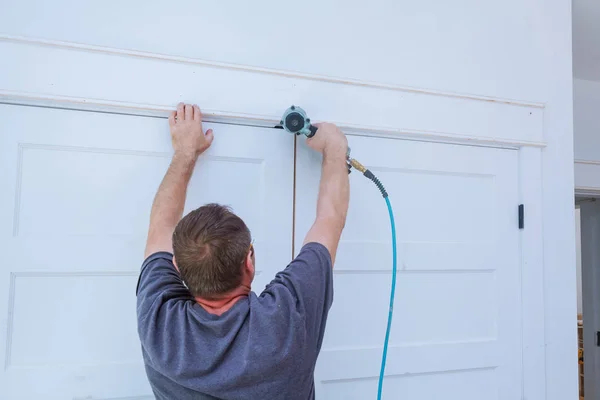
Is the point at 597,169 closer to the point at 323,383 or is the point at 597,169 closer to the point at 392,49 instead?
the point at 392,49

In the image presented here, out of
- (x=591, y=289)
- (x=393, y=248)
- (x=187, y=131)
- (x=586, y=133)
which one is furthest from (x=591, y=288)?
(x=187, y=131)

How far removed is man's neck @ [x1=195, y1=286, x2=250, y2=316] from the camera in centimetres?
99

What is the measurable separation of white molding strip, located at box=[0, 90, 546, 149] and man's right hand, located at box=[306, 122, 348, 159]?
157 millimetres

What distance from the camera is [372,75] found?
1700mm

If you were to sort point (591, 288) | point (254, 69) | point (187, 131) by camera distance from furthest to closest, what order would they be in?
point (591, 288), point (254, 69), point (187, 131)

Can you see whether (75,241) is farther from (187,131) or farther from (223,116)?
(223,116)

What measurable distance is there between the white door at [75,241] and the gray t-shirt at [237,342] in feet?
1.38

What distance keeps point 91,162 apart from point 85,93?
197 millimetres

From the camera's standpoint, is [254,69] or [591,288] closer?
[254,69]

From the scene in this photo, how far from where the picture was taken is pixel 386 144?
5.61ft

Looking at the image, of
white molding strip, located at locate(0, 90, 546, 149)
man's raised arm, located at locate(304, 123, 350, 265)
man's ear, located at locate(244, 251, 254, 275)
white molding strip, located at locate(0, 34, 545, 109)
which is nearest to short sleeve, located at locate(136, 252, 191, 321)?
man's ear, located at locate(244, 251, 254, 275)

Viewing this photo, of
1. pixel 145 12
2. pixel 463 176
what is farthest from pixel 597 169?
pixel 145 12

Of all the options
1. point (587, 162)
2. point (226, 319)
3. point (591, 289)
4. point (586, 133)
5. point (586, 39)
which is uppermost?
point (586, 39)

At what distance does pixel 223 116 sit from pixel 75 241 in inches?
22.3
